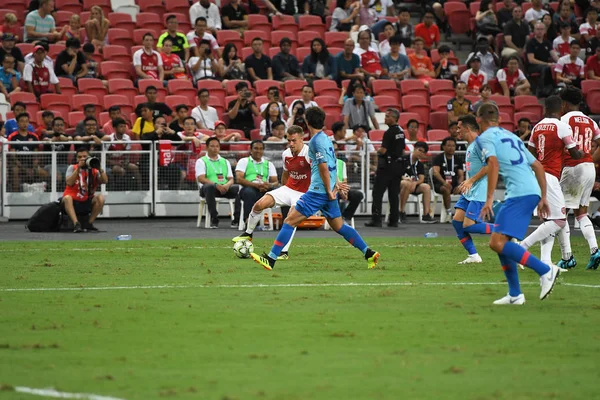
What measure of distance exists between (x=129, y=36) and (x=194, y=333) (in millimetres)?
17795

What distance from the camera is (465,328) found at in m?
8.69

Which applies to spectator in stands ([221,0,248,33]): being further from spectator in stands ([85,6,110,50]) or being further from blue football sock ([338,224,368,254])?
blue football sock ([338,224,368,254])

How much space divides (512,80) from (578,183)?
13.7 metres

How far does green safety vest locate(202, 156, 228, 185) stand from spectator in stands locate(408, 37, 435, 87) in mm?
7535

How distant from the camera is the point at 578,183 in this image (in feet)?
44.6

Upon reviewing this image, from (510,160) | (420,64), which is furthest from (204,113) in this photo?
(510,160)

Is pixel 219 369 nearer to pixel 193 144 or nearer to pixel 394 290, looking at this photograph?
pixel 394 290

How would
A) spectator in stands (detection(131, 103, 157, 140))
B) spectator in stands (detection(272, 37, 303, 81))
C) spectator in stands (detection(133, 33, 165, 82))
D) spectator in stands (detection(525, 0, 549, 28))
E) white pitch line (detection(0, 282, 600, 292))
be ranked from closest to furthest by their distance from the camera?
white pitch line (detection(0, 282, 600, 292)) < spectator in stands (detection(131, 103, 157, 140)) < spectator in stands (detection(133, 33, 165, 82)) < spectator in stands (detection(272, 37, 303, 81)) < spectator in stands (detection(525, 0, 549, 28))

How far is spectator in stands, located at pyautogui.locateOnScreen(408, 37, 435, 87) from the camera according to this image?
26641 mm

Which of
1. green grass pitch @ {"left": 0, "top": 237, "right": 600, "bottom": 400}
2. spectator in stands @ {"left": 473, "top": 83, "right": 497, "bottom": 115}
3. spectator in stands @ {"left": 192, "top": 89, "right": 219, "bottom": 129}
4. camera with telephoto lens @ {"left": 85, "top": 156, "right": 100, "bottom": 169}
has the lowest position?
green grass pitch @ {"left": 0, "top": 237, "right": 600, "bottom": 400}

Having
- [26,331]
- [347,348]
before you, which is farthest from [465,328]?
[26,331]

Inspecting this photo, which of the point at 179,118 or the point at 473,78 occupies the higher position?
the point at 473,78

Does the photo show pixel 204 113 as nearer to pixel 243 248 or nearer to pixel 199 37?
pixel 199 37

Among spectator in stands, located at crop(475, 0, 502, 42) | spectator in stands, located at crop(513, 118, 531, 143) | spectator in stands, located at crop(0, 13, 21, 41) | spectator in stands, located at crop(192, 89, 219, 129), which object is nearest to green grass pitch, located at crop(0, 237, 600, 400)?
spectator in stands, located at crop(192, 89, 219, 129)
